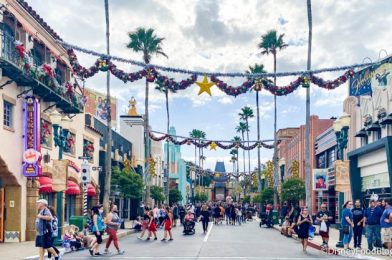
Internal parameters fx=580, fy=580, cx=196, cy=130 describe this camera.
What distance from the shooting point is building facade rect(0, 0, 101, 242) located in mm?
23469

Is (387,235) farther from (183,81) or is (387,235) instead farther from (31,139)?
(31,139)

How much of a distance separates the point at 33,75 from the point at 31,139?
2.90 metres

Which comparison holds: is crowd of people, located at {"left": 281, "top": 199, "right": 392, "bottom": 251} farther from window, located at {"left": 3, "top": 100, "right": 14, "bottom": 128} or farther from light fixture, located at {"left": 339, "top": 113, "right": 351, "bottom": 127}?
window, located at {"left": 3, "top": 100, "right": 14, "bottom": 128}

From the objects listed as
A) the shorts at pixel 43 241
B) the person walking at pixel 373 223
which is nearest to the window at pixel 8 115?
the shorts at pixel 43 241

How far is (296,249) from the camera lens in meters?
21.8

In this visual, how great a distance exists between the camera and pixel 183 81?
23.4 metres

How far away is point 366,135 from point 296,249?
1138 cm

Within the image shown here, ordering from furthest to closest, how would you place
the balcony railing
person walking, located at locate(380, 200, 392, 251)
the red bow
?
the red bow
the balcony railing
person walking, located at locate(380, 200, 392, 251)

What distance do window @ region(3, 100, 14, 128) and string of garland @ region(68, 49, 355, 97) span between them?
10.5 feet

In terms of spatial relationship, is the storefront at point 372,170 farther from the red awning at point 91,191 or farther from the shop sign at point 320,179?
the red awning at point 91,191

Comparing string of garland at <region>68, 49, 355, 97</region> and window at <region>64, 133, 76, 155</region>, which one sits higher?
string of garland at <region>68, 49, 355, 97</region>

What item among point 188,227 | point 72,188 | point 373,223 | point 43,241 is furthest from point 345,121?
point 72,188

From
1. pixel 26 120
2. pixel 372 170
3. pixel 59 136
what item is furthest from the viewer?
pixel 372 170

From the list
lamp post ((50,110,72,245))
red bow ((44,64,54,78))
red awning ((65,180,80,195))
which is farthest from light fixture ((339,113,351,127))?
red awning ((65,180,80,195))
